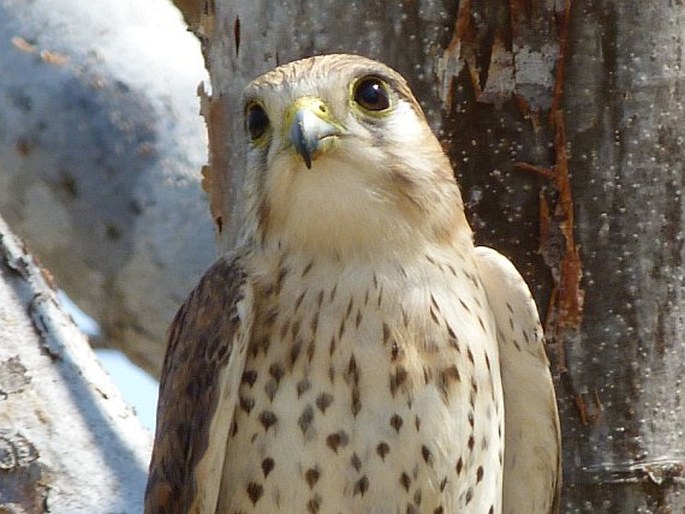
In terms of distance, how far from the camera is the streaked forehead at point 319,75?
359 cm

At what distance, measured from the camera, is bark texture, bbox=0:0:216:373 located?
5.95m

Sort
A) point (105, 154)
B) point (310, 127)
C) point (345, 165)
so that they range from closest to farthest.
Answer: point (310, 127)
point (345, 165)
point (105, 154)

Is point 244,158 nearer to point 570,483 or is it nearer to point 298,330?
point 298,330

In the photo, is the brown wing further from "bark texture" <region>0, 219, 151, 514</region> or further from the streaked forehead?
the streaked forehead

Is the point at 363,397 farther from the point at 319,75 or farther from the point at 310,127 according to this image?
the point at 319,75

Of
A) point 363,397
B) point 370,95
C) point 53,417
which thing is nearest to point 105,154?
point 53,417

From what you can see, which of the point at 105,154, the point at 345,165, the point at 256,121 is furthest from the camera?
the point at 105,154

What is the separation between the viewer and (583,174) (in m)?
3.94

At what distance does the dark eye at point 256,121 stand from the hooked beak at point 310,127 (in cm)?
14

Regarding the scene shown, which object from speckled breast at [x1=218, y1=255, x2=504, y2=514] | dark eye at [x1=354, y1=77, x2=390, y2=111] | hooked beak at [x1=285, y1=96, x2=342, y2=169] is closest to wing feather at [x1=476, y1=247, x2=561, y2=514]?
speckled breast at [x1=218, y1=255, x2=504, y2=514]

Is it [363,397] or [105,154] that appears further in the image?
[105,154]

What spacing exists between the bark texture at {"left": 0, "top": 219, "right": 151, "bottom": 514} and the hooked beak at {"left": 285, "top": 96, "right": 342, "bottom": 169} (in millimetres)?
1004

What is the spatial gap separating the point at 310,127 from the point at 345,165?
0.56ft

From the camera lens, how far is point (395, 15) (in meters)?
3.96
